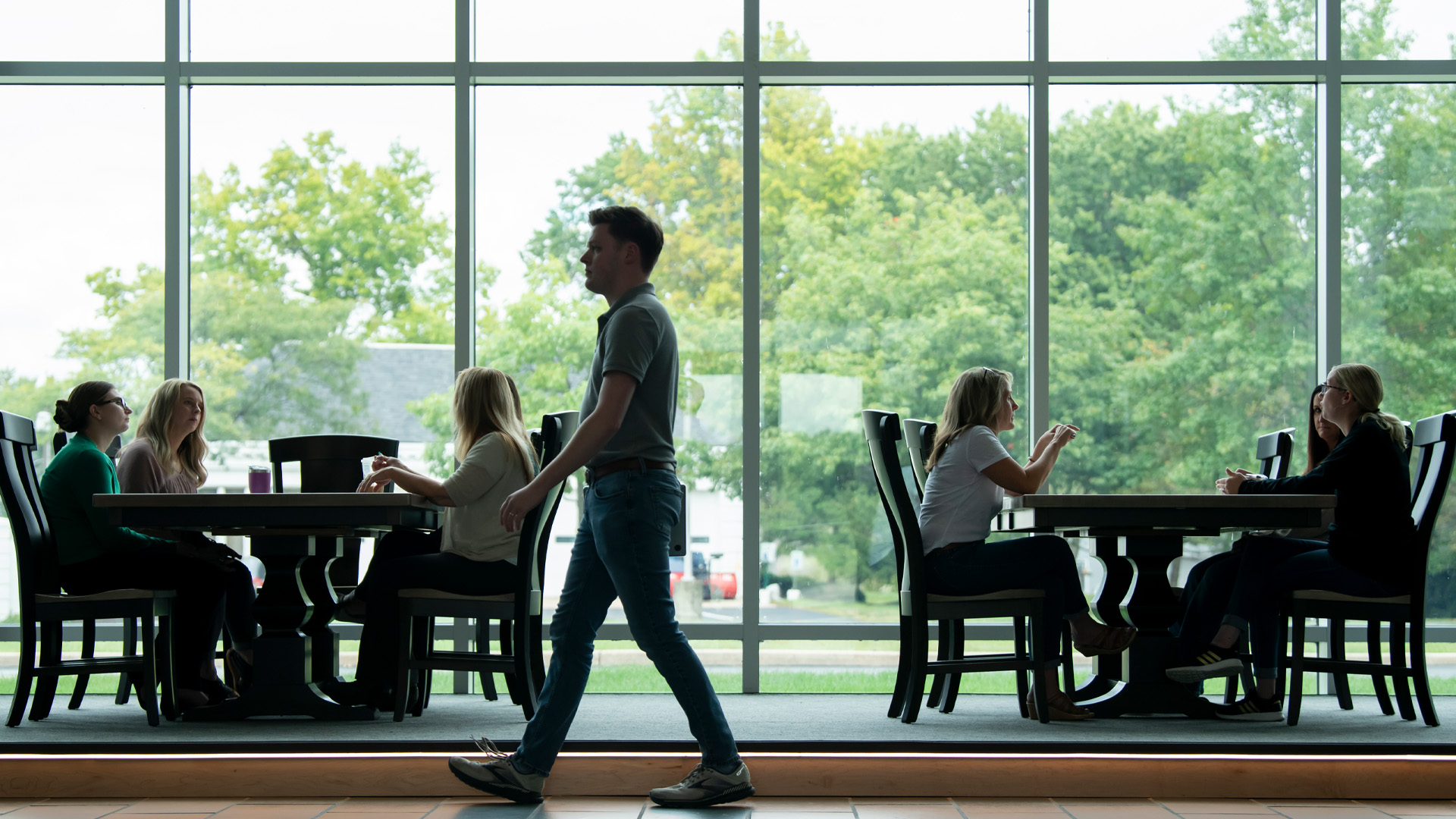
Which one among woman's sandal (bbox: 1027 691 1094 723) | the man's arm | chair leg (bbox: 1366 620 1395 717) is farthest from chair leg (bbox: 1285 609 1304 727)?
the man's arm

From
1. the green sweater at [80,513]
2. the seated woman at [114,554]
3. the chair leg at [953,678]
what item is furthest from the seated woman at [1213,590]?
the green sweater at [80,513]

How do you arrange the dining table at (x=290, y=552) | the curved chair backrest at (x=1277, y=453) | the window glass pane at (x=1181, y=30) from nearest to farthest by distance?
the dining table at (x=290, y=552) < the curved chair backrest at (x=1277, y=453) < the window glass pane at (x=1181, y=30)

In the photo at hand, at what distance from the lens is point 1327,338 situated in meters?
5.10

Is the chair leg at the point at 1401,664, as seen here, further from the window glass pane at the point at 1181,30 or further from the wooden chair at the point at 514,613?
the window glass pane at the point at 1181,30

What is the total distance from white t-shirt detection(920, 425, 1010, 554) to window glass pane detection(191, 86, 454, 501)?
2423 millimetres

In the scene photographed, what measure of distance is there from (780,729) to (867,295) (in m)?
2.30

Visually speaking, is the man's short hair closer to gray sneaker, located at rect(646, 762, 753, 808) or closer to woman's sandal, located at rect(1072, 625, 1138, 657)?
gray sneaker, located at rect(646, 762, 753, 808)

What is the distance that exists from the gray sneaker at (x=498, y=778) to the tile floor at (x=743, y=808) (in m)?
0.05

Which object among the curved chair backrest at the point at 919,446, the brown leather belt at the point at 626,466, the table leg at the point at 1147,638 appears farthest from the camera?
the curved chair backrest at the point at 919,446

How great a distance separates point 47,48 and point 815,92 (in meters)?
3.35

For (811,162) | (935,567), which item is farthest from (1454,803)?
(811,162)

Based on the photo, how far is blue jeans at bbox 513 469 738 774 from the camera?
2.56 meters

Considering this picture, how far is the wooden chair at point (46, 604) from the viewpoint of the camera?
348 cm

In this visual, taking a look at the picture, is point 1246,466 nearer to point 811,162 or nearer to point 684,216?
point 811,162
